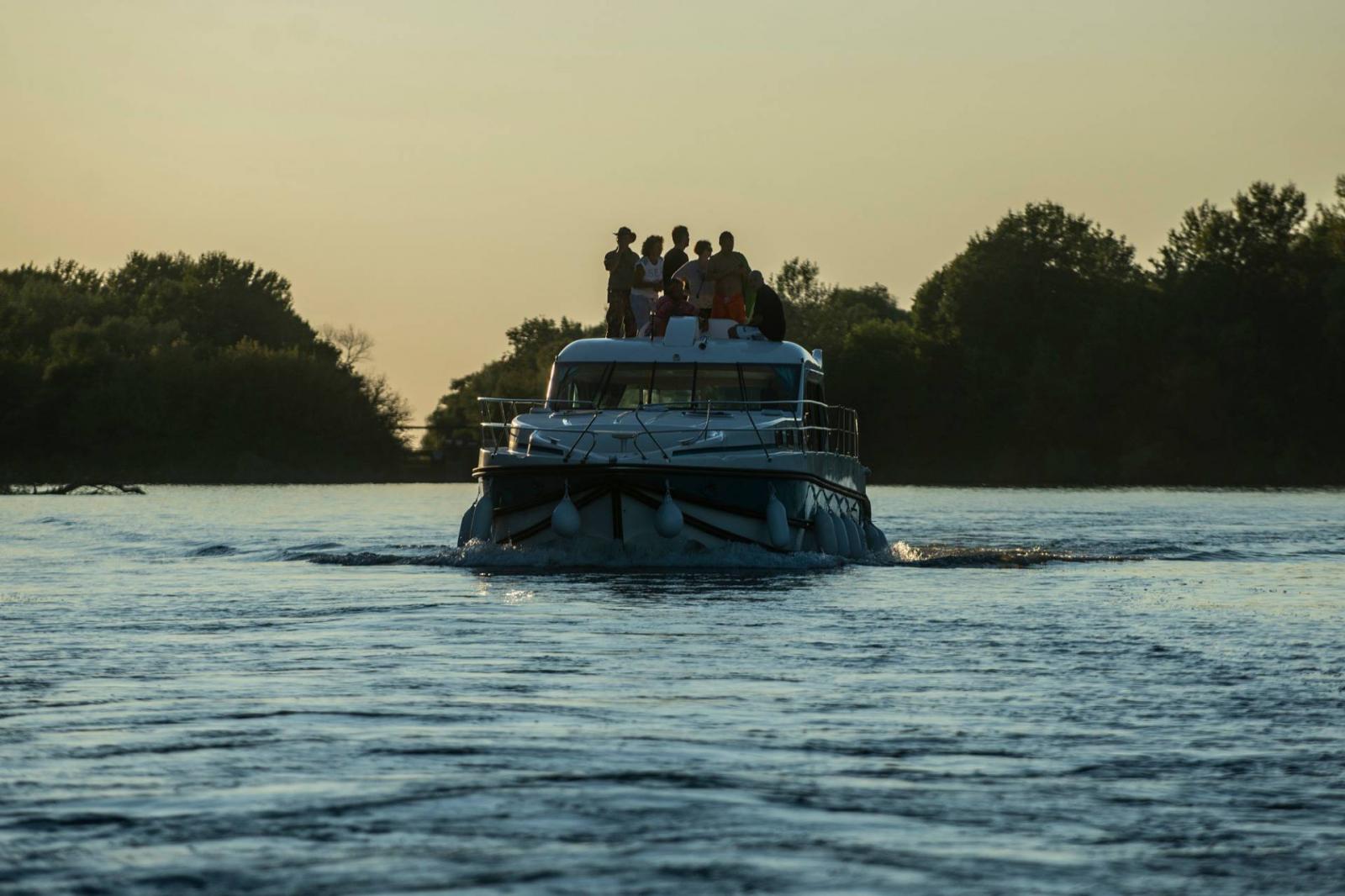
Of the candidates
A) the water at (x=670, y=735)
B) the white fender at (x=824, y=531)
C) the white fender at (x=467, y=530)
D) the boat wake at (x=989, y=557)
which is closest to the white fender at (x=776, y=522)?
the water at (x=670, y=735)

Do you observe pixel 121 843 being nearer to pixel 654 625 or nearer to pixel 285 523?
pixel 654 625

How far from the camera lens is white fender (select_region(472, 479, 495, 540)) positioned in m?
24.4

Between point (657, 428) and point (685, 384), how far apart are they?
7.22ft

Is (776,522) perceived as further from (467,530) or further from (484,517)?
(467,530)

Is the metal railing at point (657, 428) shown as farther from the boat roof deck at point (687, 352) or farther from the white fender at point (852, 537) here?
the white fender at point (852, 537)

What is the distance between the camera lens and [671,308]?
88.6 ft

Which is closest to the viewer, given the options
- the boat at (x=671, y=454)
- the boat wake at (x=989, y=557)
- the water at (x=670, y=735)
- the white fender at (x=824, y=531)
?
the water at (x=670, y=735)

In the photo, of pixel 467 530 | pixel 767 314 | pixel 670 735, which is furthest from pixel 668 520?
pixel 670 735

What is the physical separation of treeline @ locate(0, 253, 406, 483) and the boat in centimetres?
6047

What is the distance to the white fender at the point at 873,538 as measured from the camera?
96.4ft

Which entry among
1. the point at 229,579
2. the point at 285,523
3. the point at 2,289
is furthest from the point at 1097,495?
the point at 2,289

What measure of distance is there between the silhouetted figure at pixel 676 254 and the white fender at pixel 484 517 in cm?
465

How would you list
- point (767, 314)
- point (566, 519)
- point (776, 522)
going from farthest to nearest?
point (767, 314)
point (776, 522)
point (566, 519)

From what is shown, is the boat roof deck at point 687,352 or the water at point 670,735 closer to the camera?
the water at point 670,735
